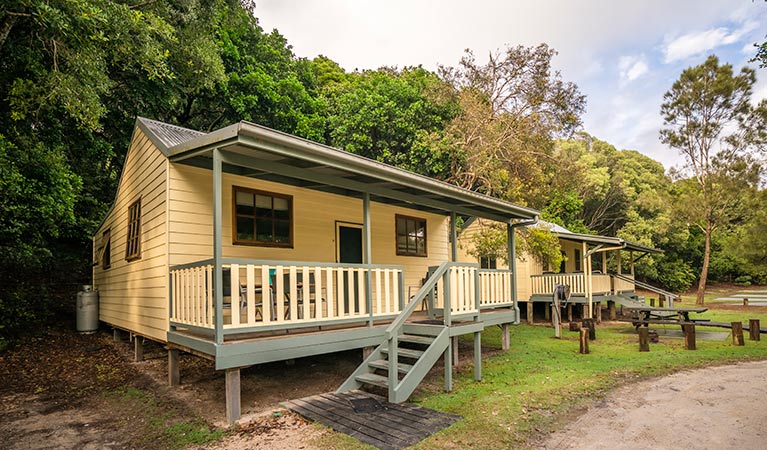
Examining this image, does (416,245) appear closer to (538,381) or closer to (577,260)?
(538,381)

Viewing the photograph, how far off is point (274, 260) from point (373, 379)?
2130 mm

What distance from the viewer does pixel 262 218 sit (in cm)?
777

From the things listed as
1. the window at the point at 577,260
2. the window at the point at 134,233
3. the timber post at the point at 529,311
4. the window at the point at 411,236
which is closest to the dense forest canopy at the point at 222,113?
the window at the point at 134,233

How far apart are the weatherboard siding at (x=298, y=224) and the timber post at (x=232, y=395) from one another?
7.68 ft

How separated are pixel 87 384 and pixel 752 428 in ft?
30.7

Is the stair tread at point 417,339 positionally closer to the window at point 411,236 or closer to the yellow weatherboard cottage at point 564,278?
the window at point 411,236

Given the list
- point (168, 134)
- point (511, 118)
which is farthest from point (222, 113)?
point (511, 118)

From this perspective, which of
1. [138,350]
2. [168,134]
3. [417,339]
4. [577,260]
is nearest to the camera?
[417,339]

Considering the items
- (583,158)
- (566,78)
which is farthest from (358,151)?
(583,158)

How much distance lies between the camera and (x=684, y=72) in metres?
20.9

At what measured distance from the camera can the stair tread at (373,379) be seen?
5.56 metres

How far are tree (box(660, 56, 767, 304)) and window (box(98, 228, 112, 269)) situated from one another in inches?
954

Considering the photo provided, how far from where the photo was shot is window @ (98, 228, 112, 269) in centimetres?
1054

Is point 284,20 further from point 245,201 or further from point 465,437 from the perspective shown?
point 465,437
